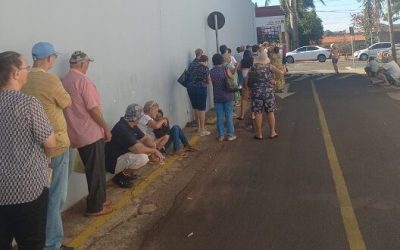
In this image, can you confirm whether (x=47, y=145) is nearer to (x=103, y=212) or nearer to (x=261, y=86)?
(x=103, y=212)

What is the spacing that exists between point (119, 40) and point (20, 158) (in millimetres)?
4571

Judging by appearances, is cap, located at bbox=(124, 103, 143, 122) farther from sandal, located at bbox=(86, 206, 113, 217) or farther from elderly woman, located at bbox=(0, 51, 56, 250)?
elderly woman, located at bbox=(0, 51, 56, 250)

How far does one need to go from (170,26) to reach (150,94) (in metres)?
2.12

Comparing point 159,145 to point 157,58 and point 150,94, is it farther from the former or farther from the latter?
point 157,58

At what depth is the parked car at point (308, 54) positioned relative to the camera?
44.9 metres

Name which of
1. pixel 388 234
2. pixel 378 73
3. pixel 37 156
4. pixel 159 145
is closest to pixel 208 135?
pixel 159 145

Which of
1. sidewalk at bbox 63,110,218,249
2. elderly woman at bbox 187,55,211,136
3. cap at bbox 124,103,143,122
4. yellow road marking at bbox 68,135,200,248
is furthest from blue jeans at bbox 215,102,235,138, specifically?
cap at bbox 124,103,143,122

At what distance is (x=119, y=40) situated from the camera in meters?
7.41

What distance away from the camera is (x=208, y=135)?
34.1 feet

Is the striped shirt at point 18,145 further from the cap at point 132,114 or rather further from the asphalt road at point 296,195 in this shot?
the cap at point 132,114

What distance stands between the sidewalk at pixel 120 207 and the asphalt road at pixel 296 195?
43cm

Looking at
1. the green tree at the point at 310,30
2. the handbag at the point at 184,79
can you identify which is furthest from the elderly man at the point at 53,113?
the green tree at the point at 310,30

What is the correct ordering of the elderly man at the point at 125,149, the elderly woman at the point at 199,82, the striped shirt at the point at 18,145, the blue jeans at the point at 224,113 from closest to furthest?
the striped shirt at the point at 18,145, the elderly man at the point at 125,149, the blue jeans at the point at 224,113, the elderly woman at the point at 199,82

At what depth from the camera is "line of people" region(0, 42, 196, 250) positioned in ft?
10.0
